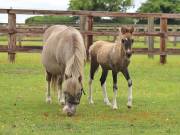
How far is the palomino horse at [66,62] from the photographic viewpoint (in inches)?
377

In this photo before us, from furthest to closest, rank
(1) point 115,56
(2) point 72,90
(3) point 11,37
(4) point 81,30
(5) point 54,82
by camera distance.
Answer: (4) point 81,30, (3) point 11,37, (5) point 54,82, (1) point 115,56, (2) point 72,90

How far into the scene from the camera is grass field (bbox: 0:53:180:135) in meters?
8.73

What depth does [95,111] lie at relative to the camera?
10844 mm

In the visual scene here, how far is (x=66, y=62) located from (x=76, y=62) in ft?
1.60

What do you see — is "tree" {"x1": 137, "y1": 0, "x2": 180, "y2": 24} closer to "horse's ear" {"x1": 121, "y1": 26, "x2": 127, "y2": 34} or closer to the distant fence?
the distant fence

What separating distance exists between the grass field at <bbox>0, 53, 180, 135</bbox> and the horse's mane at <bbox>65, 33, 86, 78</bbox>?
0.81 m

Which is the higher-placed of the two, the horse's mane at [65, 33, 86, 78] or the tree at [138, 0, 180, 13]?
the tree at [138, 0, 180, 13]

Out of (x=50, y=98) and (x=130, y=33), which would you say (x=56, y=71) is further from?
(x=130, y=33)

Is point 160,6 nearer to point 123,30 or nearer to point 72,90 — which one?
point 123,30

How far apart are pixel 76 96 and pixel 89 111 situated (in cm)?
132

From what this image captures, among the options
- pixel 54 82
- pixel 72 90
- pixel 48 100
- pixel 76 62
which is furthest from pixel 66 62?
pixel 48 100

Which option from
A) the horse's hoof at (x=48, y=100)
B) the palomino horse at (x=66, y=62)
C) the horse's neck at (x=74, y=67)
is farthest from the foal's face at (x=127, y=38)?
the horse's hoof at (x=48, y=100)

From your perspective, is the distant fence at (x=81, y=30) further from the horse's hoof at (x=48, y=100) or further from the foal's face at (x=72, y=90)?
the foal's face at (x=72, y=90)

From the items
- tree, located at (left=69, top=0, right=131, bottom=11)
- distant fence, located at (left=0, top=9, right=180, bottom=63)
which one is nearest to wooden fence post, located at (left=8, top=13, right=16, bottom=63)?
distant fence, located at (left=0, top=9, right=180, bottom=63)
